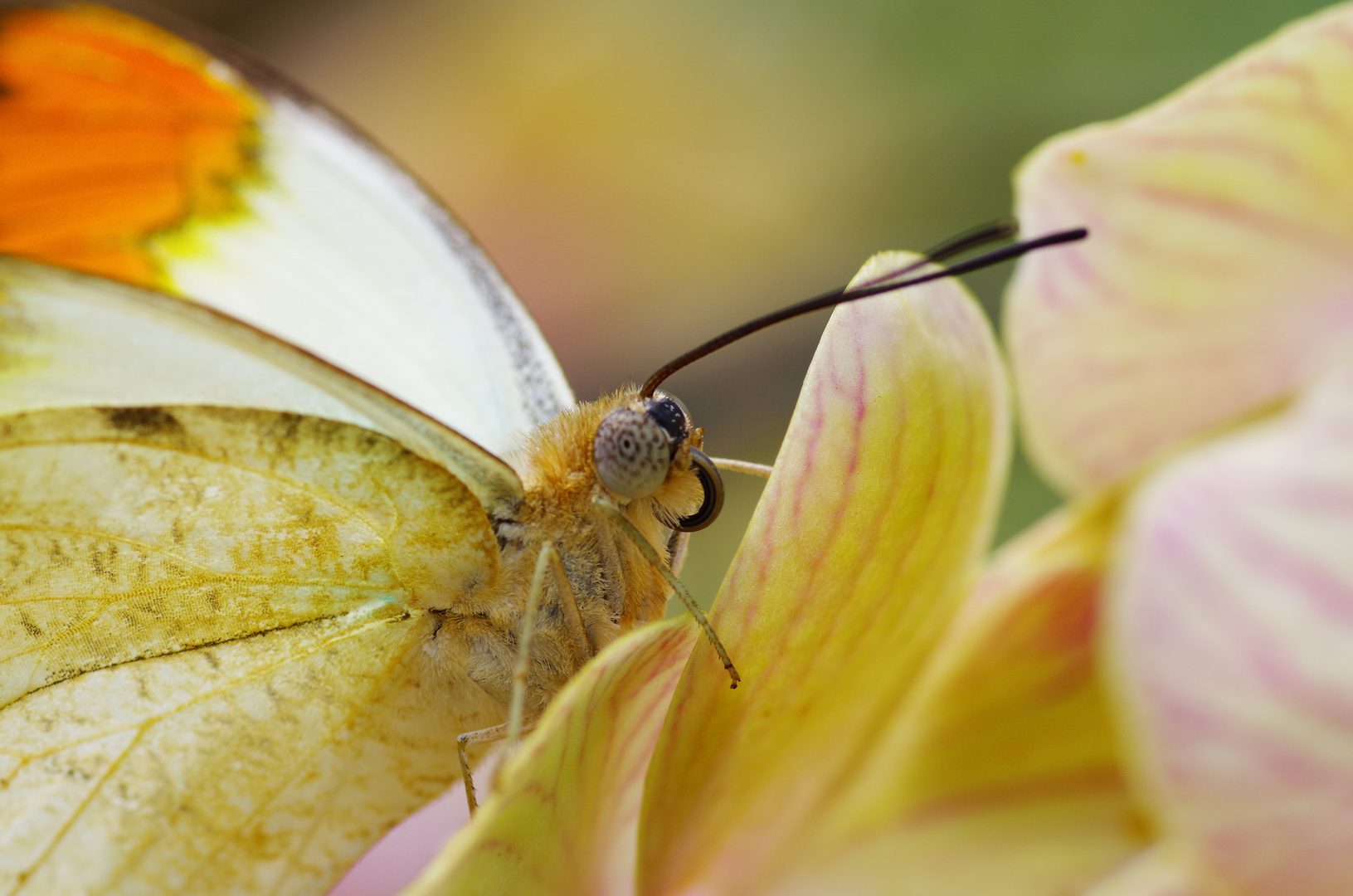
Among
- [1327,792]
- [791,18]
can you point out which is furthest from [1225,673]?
[791,18]

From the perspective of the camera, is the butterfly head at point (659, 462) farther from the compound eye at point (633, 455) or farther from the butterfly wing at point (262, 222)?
the butterfly wing at point (262, 222)

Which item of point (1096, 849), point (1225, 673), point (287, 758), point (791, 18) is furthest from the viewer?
point (791, 18)

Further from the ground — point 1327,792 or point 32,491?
point 32,491

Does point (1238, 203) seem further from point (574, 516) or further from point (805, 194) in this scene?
point (805, 194)

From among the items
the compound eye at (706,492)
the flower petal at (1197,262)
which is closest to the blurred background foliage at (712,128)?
the compound eye at (706,492)

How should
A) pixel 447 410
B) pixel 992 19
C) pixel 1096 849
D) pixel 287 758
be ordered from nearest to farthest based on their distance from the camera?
pixel 1096 849
pixel 287 758
pixel 447 410
pixel 992 19

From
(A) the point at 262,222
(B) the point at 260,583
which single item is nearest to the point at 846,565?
(B) the point at 260,583

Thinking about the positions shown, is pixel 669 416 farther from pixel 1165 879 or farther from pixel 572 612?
pixel 1165 879

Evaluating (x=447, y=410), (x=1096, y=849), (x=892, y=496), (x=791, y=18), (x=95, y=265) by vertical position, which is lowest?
(x=1096, y=849)
